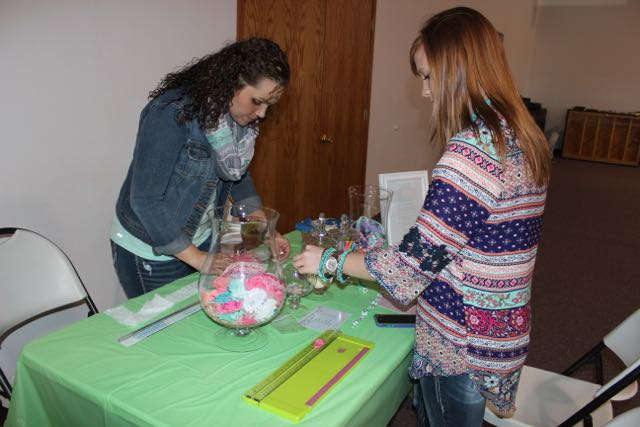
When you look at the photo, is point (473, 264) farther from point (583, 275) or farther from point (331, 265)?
point (583, 275)

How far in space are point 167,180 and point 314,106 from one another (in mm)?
2306

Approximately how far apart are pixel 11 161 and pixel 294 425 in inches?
62.1

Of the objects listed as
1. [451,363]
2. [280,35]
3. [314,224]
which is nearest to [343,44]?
[280,35]

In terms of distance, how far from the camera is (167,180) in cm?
141

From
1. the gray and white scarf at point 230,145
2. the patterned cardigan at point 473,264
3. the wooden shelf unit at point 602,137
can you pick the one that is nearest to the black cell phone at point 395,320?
the patterned cardigan at point 473,264

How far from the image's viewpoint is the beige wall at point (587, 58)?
936 centimetres

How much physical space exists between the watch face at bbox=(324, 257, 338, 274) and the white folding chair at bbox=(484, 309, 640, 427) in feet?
2.31

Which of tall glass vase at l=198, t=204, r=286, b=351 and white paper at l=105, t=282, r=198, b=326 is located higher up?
tall glass vase at l=198, t=204, r=286, b=351

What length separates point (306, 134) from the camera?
356 cm

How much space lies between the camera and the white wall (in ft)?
6.12

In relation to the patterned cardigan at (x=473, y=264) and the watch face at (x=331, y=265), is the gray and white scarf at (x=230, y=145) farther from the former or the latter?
the patterned cardigan at (x=473, y=264)

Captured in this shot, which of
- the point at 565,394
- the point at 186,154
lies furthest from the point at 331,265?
the point at 565,394

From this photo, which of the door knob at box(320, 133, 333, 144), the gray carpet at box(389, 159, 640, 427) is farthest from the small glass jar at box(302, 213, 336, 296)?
the door knob at box(320, 133, 333, 144)

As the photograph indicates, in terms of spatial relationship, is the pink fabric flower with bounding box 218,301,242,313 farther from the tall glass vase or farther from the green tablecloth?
the green tablecloth
